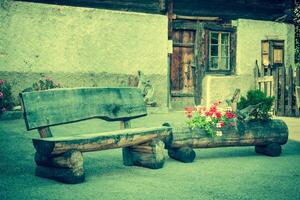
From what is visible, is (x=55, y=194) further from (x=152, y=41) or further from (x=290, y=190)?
(x=152, y=41)

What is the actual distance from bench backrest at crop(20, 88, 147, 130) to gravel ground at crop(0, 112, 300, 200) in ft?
2.08

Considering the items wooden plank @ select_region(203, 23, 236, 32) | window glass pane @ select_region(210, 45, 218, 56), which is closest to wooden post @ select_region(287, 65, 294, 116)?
window glass pane @ select_region(210, 45, 218, 56)

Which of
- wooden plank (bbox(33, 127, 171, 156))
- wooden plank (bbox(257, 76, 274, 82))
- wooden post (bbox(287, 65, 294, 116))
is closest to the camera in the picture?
wooden plank (bbox(33, 127, 171, 156))

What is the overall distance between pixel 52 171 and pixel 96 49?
7.40 m

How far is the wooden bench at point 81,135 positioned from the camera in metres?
3.96

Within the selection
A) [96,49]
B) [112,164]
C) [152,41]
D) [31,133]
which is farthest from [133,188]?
[152,41]

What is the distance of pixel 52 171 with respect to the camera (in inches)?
164

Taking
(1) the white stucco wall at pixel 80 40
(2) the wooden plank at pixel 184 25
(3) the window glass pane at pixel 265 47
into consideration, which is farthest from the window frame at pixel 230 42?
(1) the white stucco wall at pixel 80 40

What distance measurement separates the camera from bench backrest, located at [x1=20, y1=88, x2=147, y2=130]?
407cm

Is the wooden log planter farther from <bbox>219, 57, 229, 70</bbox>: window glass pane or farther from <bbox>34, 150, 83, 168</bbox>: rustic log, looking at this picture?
<bbox>219, 57, 229, 70</bbox>: window glass pane

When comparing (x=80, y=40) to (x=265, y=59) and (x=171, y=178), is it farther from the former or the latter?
(x=171, y=178)

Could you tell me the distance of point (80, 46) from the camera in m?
11.0

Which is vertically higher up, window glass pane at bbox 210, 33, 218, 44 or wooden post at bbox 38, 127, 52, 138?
window glass pane at bbox 210, 33, 218, 44

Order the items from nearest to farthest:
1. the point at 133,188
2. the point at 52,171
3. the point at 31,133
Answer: the point at 133,188 → the point at 52,171 → the point at 31,133
